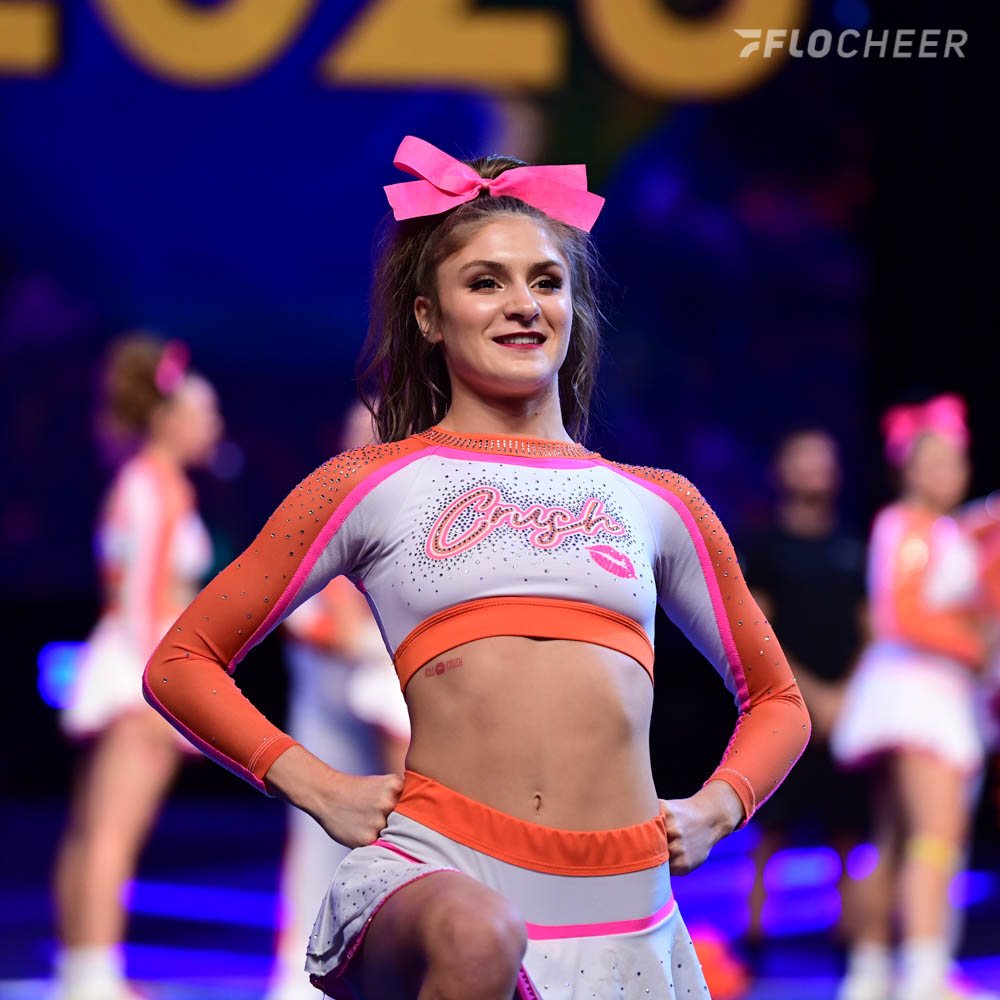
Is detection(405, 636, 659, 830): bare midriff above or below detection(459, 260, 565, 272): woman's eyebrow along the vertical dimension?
below

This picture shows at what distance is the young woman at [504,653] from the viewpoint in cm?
206

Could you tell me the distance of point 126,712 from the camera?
5121 millimetres

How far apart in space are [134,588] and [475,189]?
3025 mm

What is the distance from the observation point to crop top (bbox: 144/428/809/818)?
214cm

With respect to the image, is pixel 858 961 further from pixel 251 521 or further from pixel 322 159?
pixel 322 159

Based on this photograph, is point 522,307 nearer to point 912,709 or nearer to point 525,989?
point 525,989

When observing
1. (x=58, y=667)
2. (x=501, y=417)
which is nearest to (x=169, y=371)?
(x=58, y=667)

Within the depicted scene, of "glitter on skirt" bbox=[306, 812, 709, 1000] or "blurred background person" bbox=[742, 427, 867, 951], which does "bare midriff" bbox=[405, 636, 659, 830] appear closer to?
"glitter on skirt" bbox=[306, 812, 709, 1000]

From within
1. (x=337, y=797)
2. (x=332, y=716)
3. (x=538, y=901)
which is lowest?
(x=538, y=901)

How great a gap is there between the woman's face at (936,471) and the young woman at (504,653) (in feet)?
10.1

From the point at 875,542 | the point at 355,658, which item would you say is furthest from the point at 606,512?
the point at 875,542

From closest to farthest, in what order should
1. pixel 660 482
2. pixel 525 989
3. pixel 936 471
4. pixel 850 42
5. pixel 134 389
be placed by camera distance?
pixel 525 989 < pixel 660 482 < pixel 936 471 < pixel 134 389 < pixel 850 42

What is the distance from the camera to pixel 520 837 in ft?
6.75

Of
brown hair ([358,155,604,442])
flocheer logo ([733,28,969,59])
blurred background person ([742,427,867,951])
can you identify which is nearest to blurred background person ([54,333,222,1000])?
blurred background person ([742,427,867,951])
